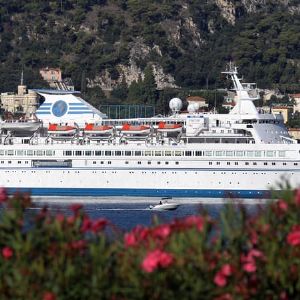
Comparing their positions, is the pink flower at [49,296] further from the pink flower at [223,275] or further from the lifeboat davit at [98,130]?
the lifeboat davit at [98,130]

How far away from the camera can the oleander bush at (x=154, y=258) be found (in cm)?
1556

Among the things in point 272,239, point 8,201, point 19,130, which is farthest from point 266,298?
point 19,130

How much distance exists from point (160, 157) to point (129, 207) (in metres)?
3.20

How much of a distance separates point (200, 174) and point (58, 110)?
7.32m

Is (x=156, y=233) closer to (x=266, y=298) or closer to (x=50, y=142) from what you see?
(x=266, y=298)

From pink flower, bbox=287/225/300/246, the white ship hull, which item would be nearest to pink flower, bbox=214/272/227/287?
pink flower, bbox=287/225/300/246

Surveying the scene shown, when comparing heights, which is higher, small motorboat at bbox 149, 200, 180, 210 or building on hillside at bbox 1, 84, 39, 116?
building on hillside at bbox 1, 84, 39, 116

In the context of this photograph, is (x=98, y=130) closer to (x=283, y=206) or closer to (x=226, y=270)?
(x=283, y=206)

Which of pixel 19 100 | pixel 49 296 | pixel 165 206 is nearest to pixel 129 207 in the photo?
pixel 165 206

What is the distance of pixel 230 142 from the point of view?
52.4m

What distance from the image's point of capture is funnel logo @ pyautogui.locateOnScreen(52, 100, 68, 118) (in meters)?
56.4

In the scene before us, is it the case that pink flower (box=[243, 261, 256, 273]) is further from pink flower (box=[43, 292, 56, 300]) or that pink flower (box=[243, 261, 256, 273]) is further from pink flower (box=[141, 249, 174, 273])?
pink flower (box=[43, 292, 56, 300])

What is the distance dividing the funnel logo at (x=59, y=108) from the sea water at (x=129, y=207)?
16.0ft

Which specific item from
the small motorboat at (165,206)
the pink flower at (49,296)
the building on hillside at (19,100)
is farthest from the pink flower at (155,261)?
the building on hillside at (19,100)
